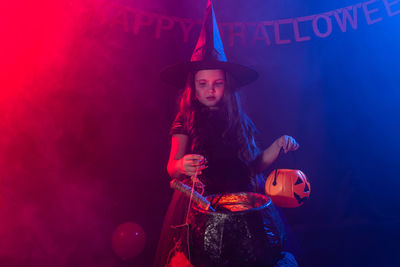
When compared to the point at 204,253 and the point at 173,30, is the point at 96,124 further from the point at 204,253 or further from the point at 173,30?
the point at 204,253

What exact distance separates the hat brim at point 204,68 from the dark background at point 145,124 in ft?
2.10

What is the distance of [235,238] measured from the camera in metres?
0.69

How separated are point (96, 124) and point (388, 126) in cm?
328

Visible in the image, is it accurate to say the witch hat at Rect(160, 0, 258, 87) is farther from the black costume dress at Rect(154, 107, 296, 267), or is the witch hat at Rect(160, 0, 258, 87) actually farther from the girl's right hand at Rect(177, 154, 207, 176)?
the girl's right hand at Rect(177, 154, 207, 176)

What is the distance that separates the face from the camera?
1.94 m

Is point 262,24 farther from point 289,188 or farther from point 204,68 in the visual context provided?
point 289,188

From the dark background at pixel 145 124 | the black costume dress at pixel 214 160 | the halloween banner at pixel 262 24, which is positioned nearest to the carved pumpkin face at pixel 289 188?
the black costume dress at pixel 214 160

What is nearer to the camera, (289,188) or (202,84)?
(289,188)

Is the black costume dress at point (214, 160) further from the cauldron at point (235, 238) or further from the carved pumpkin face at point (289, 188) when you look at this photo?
the cauldron at point (235, 238)

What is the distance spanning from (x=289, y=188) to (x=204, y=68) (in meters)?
1.03

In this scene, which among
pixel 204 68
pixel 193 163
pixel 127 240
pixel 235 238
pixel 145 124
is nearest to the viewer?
pixel 235 238

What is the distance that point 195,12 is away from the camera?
9.30 ft

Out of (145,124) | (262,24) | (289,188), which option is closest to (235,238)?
(289,188)

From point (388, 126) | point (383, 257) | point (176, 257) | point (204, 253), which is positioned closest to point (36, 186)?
point (176, 257)
